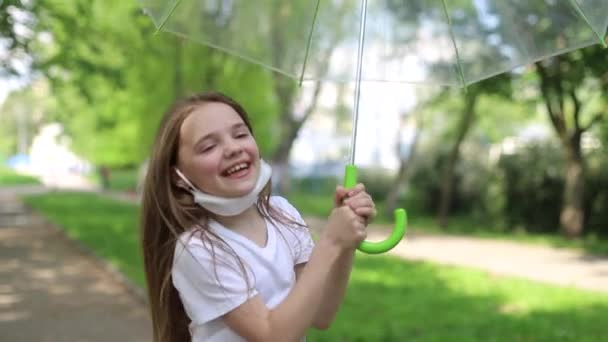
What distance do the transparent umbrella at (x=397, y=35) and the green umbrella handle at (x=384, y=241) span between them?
895 millimetres

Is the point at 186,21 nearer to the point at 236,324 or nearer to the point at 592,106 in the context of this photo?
the point at 236,324

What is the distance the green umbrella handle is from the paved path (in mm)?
4884

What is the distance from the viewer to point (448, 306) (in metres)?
7.62

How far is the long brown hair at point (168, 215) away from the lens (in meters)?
1.83

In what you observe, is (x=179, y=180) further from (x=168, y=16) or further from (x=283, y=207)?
(x=168, y=16)

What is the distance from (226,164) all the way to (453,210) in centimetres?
1872

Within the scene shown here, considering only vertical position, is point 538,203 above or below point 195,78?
below

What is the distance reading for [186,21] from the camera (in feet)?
8.59

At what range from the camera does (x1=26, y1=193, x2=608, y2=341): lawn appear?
6.31 m

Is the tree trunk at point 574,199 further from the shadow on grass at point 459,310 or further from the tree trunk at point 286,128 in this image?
the tree trunk at point 286,128

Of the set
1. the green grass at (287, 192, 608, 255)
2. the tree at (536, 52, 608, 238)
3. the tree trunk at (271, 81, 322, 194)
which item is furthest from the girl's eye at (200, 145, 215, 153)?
the tree trunk at (271, 81, 322, 194)

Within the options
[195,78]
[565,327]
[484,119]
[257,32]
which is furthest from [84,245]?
[484,119]

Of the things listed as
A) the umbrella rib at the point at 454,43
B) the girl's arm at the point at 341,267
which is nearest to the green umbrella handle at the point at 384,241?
the girl's arm at the point at 341,267

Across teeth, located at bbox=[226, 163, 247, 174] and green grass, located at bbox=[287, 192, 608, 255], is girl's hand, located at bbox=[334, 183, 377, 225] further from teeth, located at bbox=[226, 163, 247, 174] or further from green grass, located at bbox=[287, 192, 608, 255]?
green grass, located at bbox=[287, 192, 608, 255]
